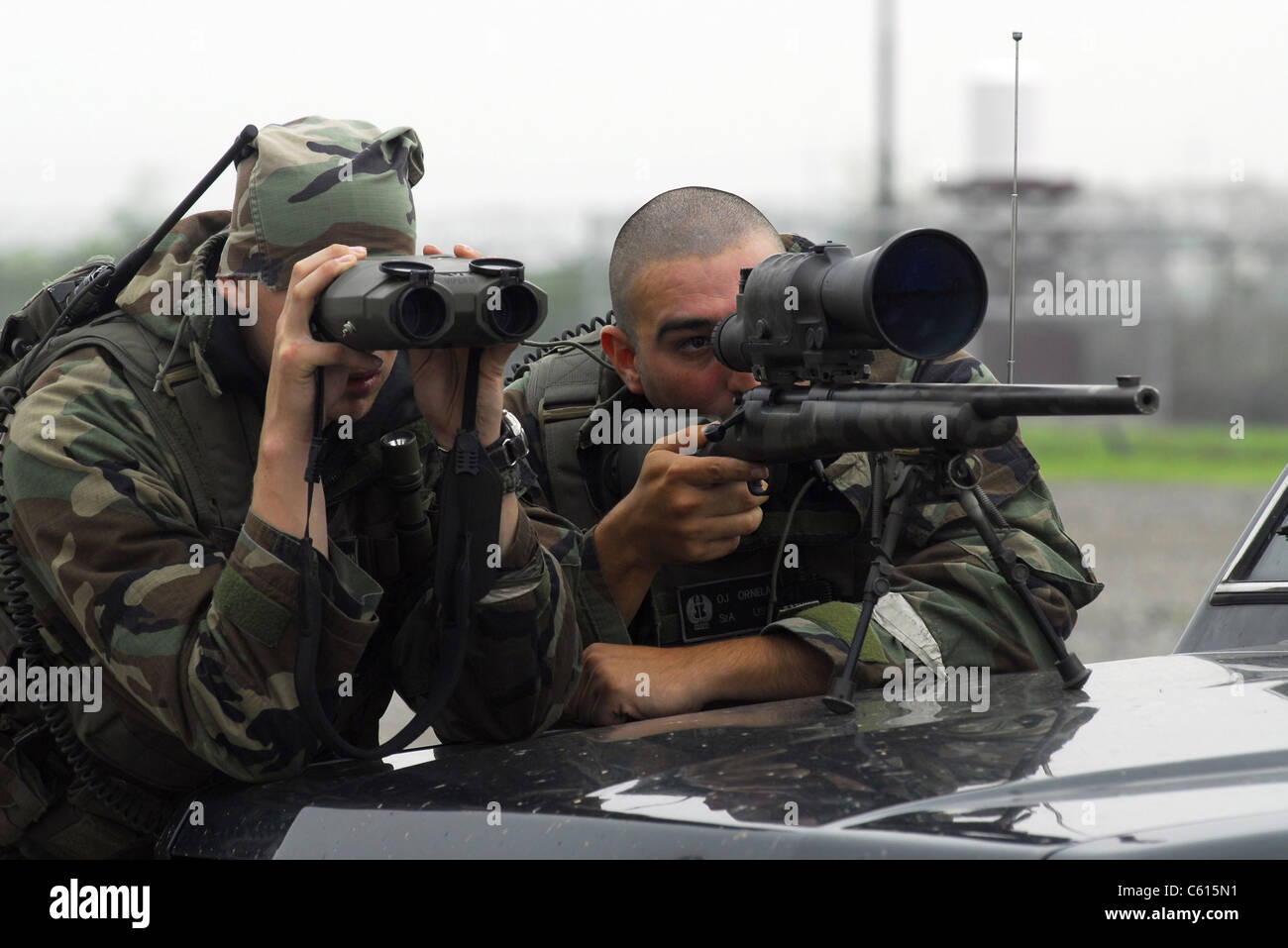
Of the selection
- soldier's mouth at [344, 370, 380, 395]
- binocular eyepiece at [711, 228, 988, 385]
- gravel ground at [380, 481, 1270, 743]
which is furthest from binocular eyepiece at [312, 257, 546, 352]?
gravel ground at [380, 481, 1270, 743]

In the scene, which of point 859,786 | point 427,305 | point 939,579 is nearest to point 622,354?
point 939,579

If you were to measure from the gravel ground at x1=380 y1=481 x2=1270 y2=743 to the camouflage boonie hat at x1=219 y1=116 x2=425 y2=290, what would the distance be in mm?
4922

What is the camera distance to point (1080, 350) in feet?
80.1

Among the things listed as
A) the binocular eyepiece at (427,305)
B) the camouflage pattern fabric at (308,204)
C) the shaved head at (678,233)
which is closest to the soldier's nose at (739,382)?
the shaved head at (678,233)

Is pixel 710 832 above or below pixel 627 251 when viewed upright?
below

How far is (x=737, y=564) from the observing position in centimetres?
344

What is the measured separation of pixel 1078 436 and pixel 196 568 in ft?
84.3

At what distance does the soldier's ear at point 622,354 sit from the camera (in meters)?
3.56

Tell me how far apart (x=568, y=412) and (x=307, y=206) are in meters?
1.02

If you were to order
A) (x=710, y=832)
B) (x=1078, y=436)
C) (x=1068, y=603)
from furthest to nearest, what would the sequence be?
(x=1078, y=436) < (x=1068, y=603) < (x=710, y=832)

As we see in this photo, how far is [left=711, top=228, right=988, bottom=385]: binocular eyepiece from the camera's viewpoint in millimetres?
2350

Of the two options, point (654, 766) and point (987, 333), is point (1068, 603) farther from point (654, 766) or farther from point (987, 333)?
point (987, 333)

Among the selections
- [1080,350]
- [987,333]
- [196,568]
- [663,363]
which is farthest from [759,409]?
[1080,350]
